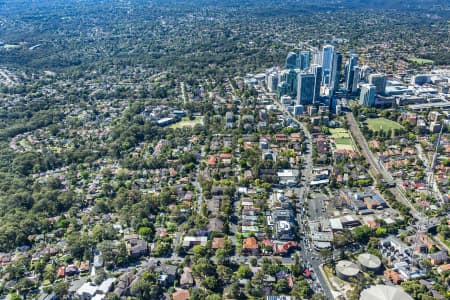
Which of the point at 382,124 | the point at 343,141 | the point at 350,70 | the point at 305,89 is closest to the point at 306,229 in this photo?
the point at 343,141

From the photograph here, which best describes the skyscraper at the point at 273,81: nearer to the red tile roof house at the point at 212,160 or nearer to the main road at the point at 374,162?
the main road at the point at 374,162

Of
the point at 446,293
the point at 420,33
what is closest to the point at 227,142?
the point at 446,293

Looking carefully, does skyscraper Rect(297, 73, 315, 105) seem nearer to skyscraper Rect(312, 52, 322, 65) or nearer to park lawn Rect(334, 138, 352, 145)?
skyscraper Rect(312, 52, 322, 65)

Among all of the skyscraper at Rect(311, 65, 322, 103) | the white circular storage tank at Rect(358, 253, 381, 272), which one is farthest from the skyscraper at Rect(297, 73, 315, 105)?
Result: the white circular storage tank at Rect(358, 253, 381, 272)

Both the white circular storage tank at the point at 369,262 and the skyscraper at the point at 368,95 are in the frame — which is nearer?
the white circular storage tank at the point at 369,262

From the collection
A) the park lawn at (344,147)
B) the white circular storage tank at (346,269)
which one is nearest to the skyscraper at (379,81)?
the park lawn at (344,147)

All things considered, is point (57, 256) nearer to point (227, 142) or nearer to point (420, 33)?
point (227, 142)

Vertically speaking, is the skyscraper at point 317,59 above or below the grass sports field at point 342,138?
above
